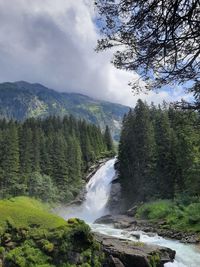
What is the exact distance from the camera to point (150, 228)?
32.4m

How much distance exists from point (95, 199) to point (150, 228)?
31172 millimetres

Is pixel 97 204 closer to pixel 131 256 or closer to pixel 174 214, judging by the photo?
pixel 174 214

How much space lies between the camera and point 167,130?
50719 mm

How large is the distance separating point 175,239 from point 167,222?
670 centimetres

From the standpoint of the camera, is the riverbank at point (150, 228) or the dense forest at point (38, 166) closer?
the riverbank at point (150, 228)

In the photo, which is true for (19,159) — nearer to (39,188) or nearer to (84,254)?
(39,188)

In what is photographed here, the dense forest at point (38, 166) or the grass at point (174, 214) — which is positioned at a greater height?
the dense forest at point (38, 166)

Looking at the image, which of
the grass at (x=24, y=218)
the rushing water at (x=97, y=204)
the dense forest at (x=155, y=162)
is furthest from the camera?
the dense forest at (x=155, y=162)

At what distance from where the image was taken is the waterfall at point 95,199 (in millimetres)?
57406

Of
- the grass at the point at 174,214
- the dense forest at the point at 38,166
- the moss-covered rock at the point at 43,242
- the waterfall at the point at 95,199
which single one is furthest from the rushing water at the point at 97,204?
the moss-covered rock at the point at 43,242

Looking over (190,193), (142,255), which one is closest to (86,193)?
(190,193)

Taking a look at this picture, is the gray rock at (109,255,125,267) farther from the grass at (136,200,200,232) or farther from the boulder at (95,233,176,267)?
the grass at (136,200,200,232)

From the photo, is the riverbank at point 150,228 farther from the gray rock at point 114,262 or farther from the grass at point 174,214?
the gray rock at point 114,262

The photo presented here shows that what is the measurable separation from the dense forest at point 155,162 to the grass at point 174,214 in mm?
3795
